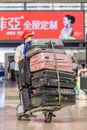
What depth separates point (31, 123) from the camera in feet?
28.4

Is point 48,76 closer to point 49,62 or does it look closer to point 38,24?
point 49,62

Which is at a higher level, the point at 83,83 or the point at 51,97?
the point at 51,97

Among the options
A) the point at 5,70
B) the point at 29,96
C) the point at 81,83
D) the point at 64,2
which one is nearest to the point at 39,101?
the point at 29,96

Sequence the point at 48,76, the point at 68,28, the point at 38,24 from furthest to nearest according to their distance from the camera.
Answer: the point at 38,24, the point at 68,28, the point at 48,76

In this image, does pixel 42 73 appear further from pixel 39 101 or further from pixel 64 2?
pixel 64 2

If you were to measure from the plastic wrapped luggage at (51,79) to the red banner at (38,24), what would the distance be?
27373 millimetres

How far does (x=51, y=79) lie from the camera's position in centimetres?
809

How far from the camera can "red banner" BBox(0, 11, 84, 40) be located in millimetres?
35594

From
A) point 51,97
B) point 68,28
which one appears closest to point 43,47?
point 51,97

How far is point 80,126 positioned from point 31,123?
3.15 ft

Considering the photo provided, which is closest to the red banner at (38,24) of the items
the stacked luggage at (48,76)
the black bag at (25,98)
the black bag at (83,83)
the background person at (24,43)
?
the black bag at (83,83)

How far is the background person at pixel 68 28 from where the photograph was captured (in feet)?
116

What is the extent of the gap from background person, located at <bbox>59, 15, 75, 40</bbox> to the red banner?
0.18 m

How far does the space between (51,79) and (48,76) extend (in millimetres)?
84
